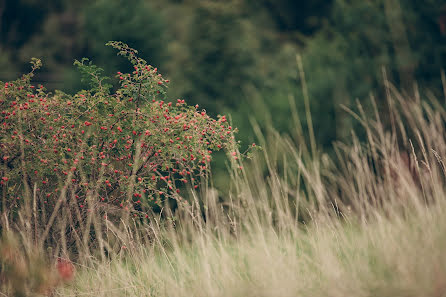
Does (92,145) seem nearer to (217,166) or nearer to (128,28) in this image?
(217,166)

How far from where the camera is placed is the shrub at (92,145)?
13.5ft

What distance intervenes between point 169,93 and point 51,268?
5606mm

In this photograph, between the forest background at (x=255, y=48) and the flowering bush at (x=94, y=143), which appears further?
the forest background at (x=255, y=48)

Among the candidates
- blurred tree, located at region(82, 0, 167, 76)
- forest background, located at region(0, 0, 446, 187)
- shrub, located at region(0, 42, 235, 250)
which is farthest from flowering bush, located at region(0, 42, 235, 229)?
blurred tree, located at region(82, 0, 167, 76)

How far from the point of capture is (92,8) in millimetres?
9805

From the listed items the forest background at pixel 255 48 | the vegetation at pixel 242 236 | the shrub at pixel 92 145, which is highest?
the forest background at pixel 255 48

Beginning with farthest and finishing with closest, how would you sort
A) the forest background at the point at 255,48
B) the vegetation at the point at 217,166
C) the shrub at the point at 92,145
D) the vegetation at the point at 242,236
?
the forest background at the point at 255,48, the shrub at the point at 92,145, the vegetation at the point at 217,166, the vegetation at the point at 242,236

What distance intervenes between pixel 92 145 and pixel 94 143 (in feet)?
0.08

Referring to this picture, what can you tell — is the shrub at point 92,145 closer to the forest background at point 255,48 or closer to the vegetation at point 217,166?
the vegetation at point 217,166

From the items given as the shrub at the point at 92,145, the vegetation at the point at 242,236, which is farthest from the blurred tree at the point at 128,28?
the vegetation at the point at 242,236

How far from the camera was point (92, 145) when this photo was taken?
14.3 ft

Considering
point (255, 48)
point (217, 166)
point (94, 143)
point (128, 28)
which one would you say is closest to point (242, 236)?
point (94, 143)

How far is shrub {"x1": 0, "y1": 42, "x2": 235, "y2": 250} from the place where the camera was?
4109mm

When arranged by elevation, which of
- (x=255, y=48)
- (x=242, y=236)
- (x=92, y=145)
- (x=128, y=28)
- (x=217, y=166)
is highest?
(x=128, y=28)
